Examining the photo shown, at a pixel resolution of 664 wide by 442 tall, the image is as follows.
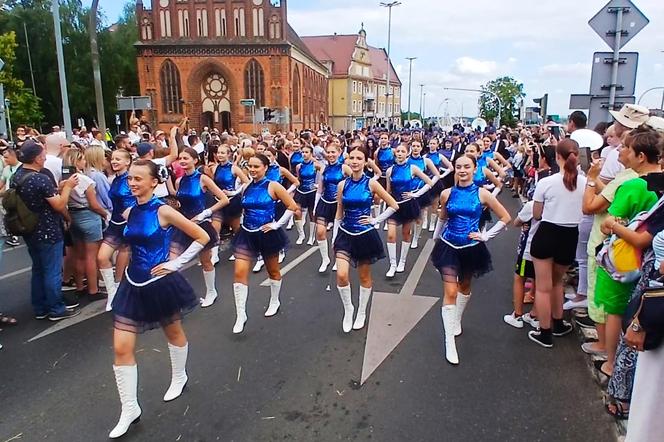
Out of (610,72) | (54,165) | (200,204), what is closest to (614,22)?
(610,72)

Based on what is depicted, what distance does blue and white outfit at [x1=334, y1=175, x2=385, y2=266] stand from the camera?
17.7ft

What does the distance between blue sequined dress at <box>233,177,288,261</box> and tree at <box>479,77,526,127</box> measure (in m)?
53.5

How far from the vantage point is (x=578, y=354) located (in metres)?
4.76

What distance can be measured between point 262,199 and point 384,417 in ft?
9.32

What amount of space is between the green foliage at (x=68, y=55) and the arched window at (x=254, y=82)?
14172 mm

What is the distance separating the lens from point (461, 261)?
482 centimetres

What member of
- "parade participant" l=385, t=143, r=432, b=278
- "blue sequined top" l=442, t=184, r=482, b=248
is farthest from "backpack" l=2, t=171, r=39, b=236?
"parade participant" l=385, t=143, r=432, b=278

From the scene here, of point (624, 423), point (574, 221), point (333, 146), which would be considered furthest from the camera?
point (333, 146)

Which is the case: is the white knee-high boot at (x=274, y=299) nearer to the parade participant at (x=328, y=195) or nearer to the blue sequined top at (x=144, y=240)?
the parade participant at (x=328, y=195)

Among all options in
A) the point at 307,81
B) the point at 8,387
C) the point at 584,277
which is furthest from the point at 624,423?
the point at 307,81

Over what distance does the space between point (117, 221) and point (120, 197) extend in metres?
0.32

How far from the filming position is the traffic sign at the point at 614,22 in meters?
5.80

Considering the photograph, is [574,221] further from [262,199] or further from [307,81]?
[307,81]

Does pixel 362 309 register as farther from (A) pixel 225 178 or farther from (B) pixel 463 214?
(A) pixel 225 178
